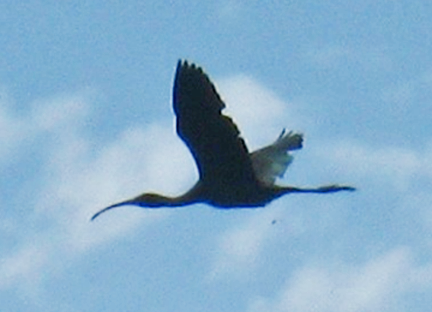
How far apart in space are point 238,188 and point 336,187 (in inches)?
45.0

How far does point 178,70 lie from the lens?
21141 millimetres

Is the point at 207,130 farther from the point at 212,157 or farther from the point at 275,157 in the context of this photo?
the point at 275,157

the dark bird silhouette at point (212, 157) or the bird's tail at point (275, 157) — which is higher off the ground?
the bird's tail at point (275, 157)

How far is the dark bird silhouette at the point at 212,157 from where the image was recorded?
69.4ft

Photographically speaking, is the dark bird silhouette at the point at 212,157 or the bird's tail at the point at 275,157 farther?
the bird's tail at the point at 275,157

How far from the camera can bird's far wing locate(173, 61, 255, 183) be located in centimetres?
2111

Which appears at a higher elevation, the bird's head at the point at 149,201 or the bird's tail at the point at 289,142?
the bird's tail at the point at 289,142

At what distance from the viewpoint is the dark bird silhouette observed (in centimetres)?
2116

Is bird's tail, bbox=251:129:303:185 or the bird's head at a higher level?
bird's tail, bbox=251:129:303:185

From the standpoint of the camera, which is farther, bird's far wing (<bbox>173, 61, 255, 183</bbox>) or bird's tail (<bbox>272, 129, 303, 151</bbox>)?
bird's tail (<bbox>272, 129, 303, 151</bbox>)

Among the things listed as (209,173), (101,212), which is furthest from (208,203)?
(101,212)

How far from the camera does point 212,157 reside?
22.0 m

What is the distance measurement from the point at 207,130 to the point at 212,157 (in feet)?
1.68

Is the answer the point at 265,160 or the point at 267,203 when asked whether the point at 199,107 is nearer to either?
the point at 267,203
